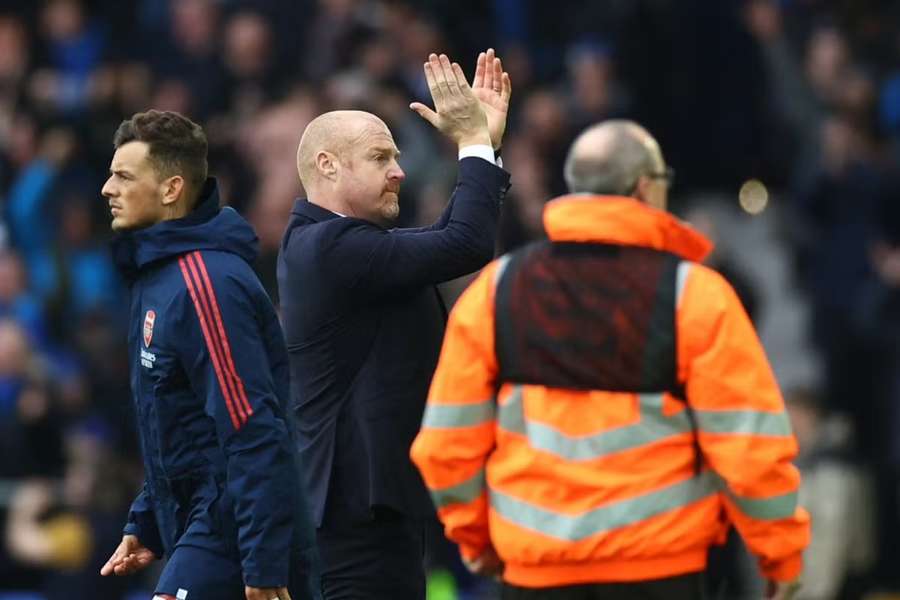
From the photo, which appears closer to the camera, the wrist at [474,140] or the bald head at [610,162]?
the bald head at [610,162]

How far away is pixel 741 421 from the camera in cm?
546

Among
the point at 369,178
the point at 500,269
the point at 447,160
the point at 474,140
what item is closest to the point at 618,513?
the point at 500,269

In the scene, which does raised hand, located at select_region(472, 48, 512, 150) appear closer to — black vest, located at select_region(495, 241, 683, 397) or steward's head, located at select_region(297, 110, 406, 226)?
steward's head, located at select_region(297, 110, 406, 226)

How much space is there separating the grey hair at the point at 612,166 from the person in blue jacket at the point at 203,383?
109 cm

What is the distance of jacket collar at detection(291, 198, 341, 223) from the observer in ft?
22.0

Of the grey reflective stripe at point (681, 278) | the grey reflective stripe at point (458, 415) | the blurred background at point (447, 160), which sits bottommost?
the blurred background at point (447, 160)

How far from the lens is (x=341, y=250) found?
258 inches

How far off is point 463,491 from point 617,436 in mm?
458

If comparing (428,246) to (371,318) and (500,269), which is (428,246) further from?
(500,269)

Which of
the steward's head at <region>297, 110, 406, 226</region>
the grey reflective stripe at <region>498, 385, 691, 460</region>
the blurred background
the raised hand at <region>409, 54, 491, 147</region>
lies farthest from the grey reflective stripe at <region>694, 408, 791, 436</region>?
the blurred background

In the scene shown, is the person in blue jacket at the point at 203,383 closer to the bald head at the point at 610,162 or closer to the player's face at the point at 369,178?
the player's face at the point at 369,178

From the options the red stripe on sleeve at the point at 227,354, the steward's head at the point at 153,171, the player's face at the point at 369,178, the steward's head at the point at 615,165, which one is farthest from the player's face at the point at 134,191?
the steward's head at the point at 615,165

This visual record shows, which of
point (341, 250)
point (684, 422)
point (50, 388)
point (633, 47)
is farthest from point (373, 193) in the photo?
point (633, 47)

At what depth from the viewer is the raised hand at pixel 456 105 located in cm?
662
